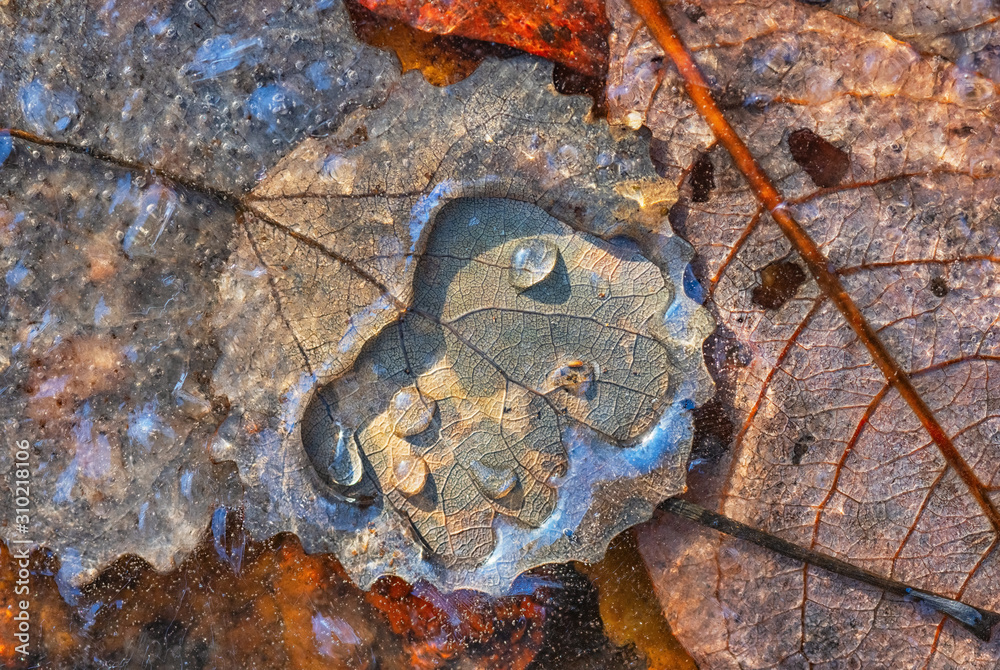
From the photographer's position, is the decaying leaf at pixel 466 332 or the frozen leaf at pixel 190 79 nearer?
the decaying leaf at pixel 466 332

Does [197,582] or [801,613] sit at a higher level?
[801,613]

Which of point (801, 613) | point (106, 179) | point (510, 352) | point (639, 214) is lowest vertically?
point (801, 613)

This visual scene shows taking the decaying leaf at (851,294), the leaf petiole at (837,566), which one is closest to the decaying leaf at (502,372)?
the leaf petiole at (837,566)

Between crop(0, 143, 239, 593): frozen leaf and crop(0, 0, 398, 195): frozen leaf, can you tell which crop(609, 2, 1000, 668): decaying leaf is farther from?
crop(0, 143, 239, 593): frozen leaf

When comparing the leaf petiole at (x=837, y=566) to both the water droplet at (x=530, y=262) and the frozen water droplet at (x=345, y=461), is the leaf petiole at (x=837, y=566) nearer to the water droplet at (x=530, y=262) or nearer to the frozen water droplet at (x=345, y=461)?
the water droplet at (x=530, y=262)

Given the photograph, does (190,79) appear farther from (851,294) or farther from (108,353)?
(851,294)

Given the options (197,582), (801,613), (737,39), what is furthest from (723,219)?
(197,582)

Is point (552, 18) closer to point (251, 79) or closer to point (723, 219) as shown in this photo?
point (723, 219)
